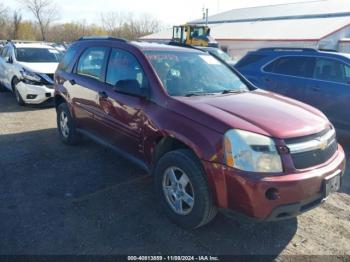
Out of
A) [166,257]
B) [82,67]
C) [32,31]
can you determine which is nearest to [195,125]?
[166,257]

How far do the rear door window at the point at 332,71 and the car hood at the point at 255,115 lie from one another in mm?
3041

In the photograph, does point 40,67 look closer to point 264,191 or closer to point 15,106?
point 15,106

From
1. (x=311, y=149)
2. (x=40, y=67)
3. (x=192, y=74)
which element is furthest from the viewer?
(x=40, y=67)

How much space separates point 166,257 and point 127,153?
1.55m

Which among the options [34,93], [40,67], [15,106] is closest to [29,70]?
[40,67]

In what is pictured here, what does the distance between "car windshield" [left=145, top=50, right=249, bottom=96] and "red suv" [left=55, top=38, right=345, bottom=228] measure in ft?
0.05

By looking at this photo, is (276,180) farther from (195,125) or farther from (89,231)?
(89,231)

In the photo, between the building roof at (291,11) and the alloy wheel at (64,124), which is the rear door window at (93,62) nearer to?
the alloy wheel at (64,124)

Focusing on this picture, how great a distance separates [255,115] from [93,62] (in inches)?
105

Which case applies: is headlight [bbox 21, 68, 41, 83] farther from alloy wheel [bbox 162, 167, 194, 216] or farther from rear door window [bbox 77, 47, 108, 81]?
alloy wheel [bbox 162, 167, 194, 216]

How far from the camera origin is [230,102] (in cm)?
345

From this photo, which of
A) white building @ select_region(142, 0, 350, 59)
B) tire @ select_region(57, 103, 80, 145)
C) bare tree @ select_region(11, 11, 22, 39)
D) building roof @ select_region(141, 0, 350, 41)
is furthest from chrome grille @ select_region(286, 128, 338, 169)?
bare tree @ select_region(11, 11, 22, 39)

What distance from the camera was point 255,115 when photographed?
3.12 metres

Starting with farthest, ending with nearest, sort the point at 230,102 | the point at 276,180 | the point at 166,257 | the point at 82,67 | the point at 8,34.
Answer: the point at 8,34 → the point at 82,67 → the point at 230,102 → the point at 166,257 → the point at 276,180
